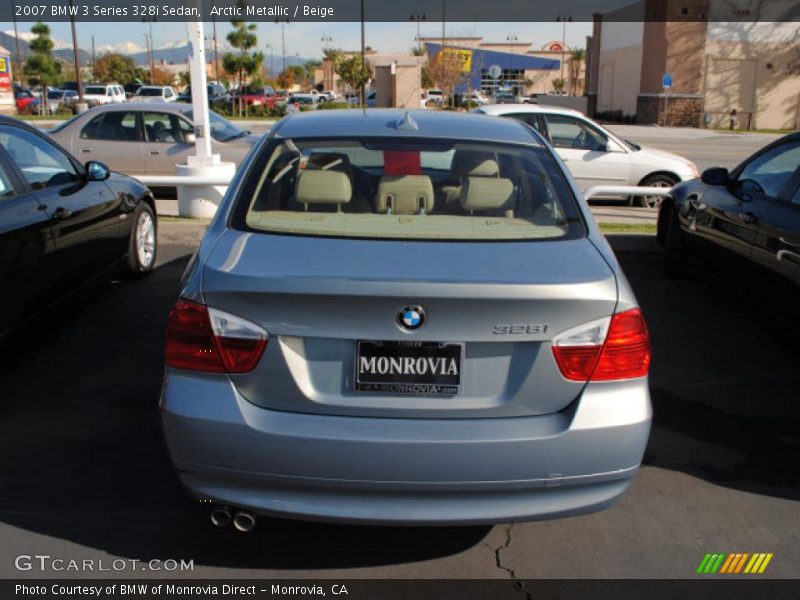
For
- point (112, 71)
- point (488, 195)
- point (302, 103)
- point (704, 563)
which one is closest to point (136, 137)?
point (488, 195)

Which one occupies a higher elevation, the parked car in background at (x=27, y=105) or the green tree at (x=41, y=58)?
the green tree at (x=41, y=58)

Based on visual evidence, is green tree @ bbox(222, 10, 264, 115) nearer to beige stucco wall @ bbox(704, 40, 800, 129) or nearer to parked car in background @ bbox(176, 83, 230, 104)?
parked car in background @ bbox(176, 83, 230, 104)

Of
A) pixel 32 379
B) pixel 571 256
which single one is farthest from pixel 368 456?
pixel 32 379

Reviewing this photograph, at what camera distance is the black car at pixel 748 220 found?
508 cm

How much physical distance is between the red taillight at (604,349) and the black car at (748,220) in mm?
2428

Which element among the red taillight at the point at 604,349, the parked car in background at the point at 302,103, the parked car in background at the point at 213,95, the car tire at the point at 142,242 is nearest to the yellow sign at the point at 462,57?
the parked car in background at the point at 302,103

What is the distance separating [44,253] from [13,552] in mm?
2394

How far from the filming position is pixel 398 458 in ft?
8.91

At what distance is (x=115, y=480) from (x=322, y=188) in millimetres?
1706

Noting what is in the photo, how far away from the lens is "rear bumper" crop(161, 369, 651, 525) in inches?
107

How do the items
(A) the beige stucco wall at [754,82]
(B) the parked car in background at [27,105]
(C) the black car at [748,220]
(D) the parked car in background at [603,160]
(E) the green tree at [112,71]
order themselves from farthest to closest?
(E) the green tree at [112,71] < (B) the parked car in background at [27,105] < (A) the beige stucco wall at [754,82] < (D) the parked car in background at [603,160] < (C) the black car at [748,220]

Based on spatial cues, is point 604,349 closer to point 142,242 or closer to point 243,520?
→ point 243,520

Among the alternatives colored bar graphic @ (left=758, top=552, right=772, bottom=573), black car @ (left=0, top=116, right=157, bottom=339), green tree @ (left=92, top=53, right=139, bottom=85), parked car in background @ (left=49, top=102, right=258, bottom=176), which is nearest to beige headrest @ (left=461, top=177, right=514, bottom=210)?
colored bar graphic @ (left=758, top=552, right=772, bottom=573)

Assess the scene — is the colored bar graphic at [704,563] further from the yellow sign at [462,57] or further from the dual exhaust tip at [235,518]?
the yellow sign at [462,57]
